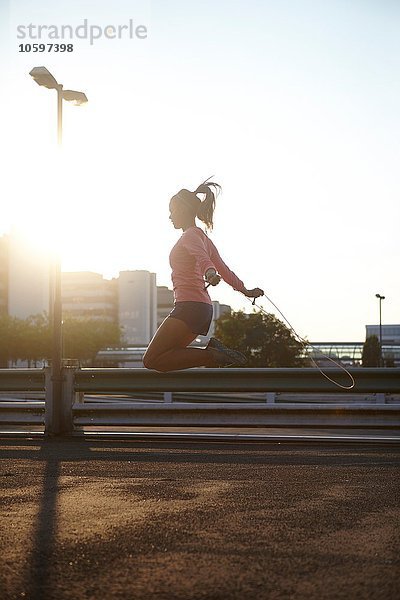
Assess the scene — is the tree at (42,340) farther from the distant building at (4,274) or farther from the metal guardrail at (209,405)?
the metal guardrail at (209,405)

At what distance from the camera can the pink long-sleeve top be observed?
7.27m

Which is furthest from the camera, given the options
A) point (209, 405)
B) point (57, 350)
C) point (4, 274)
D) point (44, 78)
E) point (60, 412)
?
point (4, 274)

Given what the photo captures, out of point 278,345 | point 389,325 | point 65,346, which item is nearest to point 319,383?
point 278,345

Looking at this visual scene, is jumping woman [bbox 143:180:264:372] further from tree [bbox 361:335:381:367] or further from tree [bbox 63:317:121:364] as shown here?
tree [bbox 63:317:121:364]

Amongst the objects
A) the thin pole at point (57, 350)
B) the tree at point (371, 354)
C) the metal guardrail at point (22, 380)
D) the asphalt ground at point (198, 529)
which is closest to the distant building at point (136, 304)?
the tree at point (371, 354)

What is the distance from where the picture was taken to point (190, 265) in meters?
7.31

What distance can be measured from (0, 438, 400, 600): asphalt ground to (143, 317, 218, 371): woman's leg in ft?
2.75

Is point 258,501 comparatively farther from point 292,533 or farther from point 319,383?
point 319,383

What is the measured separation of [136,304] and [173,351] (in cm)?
18646

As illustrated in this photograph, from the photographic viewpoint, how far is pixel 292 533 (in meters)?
4.47

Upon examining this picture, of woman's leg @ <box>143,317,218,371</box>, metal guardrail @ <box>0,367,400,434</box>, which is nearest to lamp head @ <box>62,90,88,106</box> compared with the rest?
metal guardrail @ <box>0,367,400,434</box>

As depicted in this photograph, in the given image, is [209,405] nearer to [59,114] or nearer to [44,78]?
[59,114]

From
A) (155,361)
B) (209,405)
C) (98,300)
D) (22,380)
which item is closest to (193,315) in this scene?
(155,361)

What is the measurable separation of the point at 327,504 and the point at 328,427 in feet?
19.1
